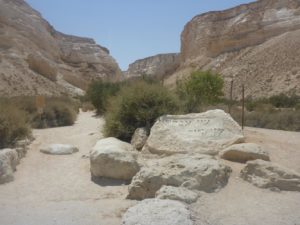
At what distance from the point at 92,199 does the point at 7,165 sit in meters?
2.31

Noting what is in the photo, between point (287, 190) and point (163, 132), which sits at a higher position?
point (163, 132)

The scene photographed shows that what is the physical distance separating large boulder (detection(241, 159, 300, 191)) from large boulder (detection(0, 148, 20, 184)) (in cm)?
468

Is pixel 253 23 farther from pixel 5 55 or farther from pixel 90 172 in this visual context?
pixel 90 172

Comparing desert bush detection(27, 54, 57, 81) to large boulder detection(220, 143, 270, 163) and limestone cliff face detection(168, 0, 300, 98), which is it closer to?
limestone cliff face detection(168, 0, 300, 98)

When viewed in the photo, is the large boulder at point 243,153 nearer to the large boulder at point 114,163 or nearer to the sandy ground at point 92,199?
the sandy ground at point 92,199

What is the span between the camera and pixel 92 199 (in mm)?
6094

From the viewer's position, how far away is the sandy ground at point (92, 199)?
4828 mm

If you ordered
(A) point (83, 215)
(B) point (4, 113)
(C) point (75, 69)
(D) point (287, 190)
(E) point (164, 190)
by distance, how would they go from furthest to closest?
1. (C) point (75, 69)
2. (B) point (4, 113)
3. (D) point (287, 190)
4. (E) point (164, 190)
5. (A) point (83, 215)

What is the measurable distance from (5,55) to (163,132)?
31.5 meters

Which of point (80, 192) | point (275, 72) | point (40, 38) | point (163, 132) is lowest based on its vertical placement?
point (80, 192)

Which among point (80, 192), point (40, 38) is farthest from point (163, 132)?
point (40, 38)

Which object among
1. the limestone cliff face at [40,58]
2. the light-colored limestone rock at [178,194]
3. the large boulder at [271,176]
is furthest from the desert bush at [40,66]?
the light-colored limestone rock at [178,194]

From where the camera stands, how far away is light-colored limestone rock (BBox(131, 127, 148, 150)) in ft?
29.0

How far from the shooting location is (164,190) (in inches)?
214
